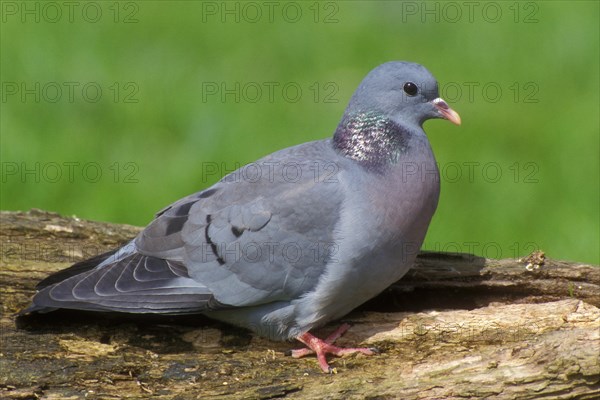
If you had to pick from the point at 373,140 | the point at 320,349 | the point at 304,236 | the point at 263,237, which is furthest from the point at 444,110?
the point at 320,349

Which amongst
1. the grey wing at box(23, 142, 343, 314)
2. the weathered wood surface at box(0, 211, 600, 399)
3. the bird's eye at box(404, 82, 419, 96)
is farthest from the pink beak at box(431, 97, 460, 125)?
the weathered wood surface at box(0, 211, 600, 399)

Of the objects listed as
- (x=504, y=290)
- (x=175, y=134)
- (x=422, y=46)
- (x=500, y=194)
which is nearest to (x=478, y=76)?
(x=422, y=46)

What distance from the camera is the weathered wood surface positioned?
4418 millimetres

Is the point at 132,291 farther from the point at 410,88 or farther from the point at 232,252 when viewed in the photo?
the point at 410,88

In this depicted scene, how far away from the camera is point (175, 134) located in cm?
839

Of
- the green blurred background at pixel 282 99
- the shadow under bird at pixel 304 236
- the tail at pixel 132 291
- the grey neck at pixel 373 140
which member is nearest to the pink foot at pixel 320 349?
the shadow under bird at pixel 304 236

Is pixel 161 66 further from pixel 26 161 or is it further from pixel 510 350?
pixel 510 350

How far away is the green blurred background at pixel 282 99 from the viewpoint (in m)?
7.77

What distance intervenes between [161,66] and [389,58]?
222 centimetres

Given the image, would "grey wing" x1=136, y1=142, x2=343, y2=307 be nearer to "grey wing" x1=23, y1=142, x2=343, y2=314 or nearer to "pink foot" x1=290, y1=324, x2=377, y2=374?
"grey wing" x1=23, y1=142, x2=343, y2=314

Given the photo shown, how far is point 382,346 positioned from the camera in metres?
5.03

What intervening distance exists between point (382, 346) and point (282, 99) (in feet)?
13.7

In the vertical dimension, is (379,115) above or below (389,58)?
below

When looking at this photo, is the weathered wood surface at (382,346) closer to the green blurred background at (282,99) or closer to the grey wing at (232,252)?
the grey wing at (232,252)
